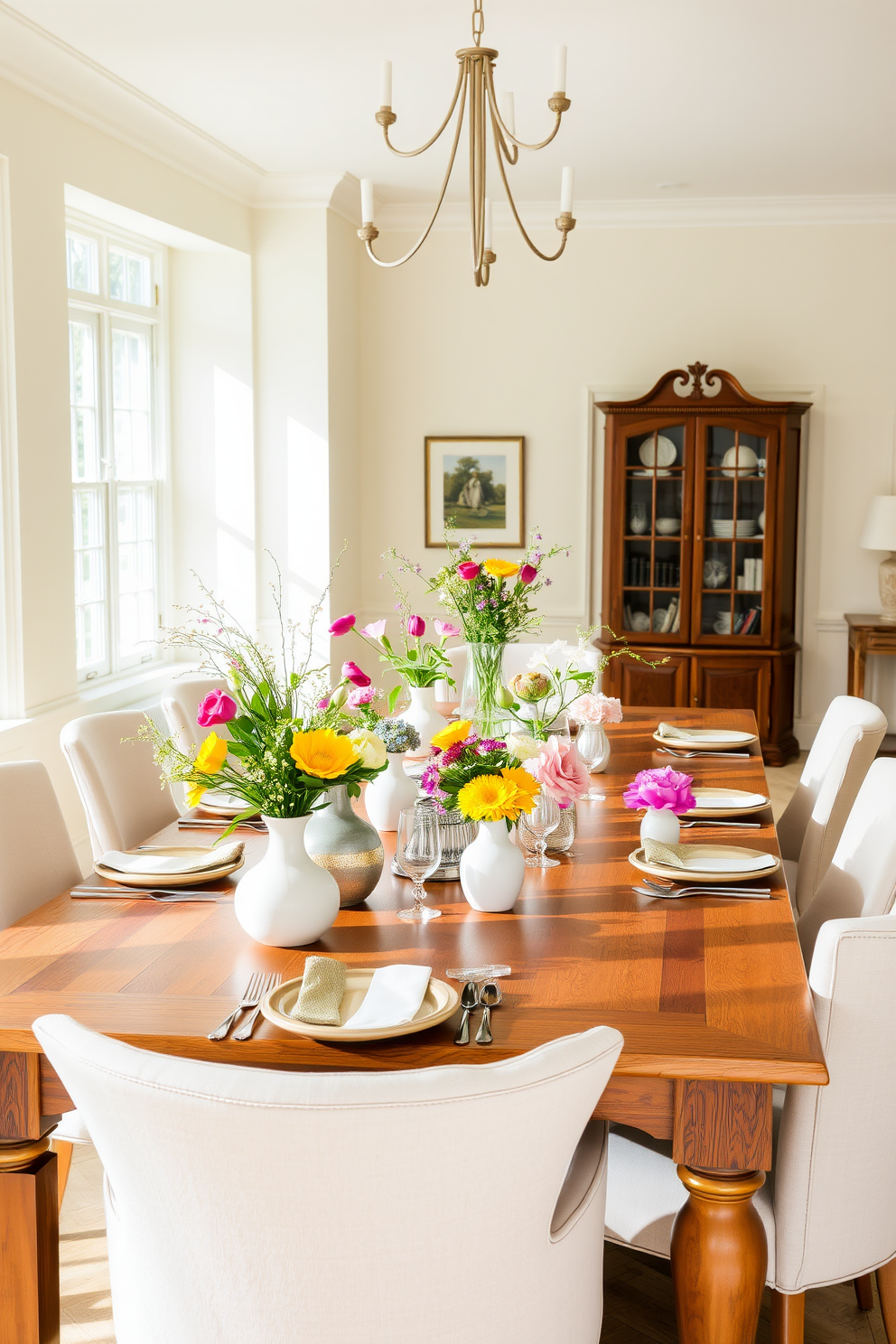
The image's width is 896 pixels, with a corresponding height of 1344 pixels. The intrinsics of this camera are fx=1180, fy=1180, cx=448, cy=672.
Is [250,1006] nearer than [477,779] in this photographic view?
Yes

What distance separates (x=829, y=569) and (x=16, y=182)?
14.9 ft

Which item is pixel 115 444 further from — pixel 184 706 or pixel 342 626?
pixel 342 626

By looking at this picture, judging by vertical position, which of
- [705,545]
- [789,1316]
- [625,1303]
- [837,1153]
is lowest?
[625,1303]

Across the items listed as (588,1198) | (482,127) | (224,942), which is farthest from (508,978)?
(482,127)

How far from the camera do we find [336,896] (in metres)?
1.87

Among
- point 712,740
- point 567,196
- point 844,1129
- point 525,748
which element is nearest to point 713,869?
point 525,748

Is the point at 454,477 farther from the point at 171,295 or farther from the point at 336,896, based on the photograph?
the point at 336,896

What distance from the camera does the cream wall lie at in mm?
6340

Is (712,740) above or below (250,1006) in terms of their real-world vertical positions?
above

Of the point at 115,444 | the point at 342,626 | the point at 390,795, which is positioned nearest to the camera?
the point at 342,626

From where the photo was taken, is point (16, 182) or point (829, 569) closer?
point (16, 182)

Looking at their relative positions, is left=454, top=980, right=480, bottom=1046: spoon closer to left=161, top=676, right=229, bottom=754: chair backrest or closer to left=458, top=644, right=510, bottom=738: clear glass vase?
left=458, top=644, right=510, bottom=738: clear glass vase

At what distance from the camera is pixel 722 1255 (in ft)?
4.99

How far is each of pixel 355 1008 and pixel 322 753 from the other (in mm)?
385
